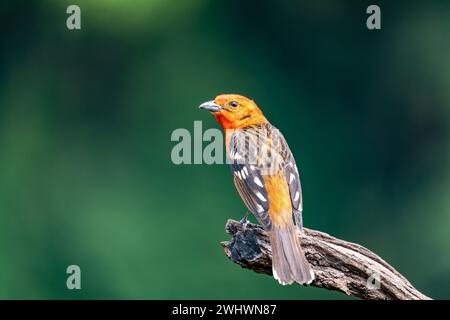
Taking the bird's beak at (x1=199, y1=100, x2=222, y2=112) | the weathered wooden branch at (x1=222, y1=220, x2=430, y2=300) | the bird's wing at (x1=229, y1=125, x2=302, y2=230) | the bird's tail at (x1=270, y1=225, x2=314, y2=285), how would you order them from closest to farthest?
the bird's tail at (x1=270, y1=225, x2=314, y2=285) < the weathered wooden branch at (x1=222, y1=220, x2=430, y2=300) < the bird's wing at (x1=229, y1=125, x2=302, y2=230) < the bird's beak at (x1=199, y1=100, x2=222, y2=112)

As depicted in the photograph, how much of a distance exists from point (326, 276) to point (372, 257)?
1.13 feet

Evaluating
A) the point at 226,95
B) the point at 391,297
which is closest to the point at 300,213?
the point at 391,297

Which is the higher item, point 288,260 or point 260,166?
point 260,166

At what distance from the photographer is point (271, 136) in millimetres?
5777

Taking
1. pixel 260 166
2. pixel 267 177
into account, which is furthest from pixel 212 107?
pixel 267 177

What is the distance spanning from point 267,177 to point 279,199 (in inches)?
7.7

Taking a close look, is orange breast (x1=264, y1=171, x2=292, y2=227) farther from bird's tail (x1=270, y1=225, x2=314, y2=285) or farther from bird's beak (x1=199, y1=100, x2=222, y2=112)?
bird's beak (x1=199, y1=100, x2=222, y2=112)

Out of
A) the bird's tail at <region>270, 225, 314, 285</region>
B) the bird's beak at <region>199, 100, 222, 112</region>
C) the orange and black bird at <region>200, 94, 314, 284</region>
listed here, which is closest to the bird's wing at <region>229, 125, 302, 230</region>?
the orange and black bird at <region>200, 94, 314, 284</region>

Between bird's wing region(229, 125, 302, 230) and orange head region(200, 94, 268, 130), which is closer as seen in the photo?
bird's wing region(229, 125, 302, 230)

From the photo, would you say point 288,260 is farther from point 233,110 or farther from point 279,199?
point 233,110

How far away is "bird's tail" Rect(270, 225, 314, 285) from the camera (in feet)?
15.5

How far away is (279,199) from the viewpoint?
16.7ft

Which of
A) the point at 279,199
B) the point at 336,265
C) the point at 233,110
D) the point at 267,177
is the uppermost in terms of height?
the point at 233,110

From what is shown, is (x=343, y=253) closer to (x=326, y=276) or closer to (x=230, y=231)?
(x=326, y=276)
